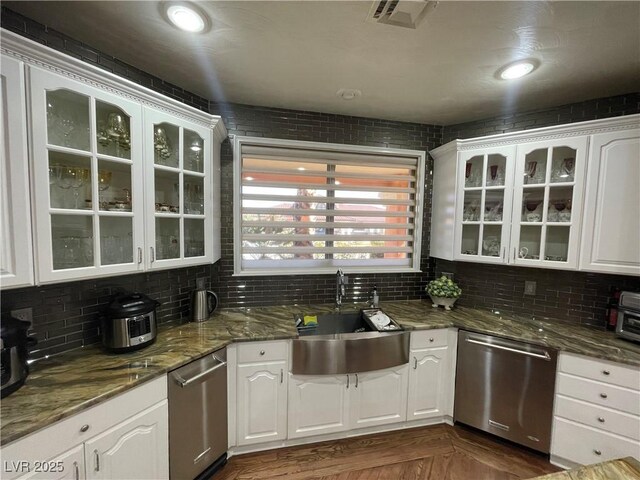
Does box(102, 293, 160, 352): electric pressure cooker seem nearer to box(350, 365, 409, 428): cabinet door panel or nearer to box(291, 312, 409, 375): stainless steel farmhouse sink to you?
box(291, 312, 409, 375): stainless steel farmhouse sink

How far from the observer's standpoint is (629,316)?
5.95 ft

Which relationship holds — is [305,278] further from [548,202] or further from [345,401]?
[548,202]

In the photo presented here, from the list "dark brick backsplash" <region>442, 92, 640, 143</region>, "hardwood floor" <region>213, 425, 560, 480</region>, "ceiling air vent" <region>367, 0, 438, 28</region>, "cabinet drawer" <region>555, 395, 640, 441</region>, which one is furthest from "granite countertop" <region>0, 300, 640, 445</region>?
"ceiling air vent" <region>367, 0, 438, 28</region>

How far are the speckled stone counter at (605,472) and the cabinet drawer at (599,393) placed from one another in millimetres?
919

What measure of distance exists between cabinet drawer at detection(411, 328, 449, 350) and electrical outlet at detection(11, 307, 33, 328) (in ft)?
7.71

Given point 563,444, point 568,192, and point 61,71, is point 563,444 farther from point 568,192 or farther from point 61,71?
point 61,71

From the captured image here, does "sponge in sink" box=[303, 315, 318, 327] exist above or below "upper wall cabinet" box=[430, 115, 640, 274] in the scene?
below

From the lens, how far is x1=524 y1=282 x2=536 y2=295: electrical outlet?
92.3 inches

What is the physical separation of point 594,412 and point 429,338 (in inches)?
41.3

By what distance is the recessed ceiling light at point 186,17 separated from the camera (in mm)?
1235

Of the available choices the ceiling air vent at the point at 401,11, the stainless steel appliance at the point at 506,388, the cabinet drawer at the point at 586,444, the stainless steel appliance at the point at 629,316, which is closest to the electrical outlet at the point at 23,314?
the ceiling air vent at the point at 401,11

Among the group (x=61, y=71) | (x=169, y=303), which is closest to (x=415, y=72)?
(x=61, y=71)

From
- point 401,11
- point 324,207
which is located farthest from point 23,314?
point 401,11

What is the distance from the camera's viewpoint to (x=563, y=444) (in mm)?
1852
